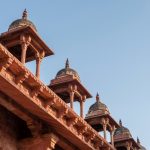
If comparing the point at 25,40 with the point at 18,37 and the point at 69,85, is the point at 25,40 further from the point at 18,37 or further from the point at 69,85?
the point at 69,85

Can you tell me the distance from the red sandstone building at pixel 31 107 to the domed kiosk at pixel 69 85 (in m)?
0.04

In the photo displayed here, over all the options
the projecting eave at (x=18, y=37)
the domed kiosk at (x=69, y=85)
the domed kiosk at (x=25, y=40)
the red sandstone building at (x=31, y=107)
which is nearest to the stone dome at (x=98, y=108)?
the domed kiosk at (x=69, y=85)

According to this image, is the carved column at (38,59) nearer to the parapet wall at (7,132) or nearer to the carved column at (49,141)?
the parapet wall at (7,132)

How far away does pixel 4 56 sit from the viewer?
10.4 m

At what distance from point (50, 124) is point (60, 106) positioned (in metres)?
0.64

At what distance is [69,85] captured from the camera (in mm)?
15383

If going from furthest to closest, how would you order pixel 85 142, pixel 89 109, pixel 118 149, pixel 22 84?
pixel 118 149 < pixel 89 109 < pixel 85 142 < pixel 22 84

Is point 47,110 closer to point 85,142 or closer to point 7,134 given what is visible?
point 7,134

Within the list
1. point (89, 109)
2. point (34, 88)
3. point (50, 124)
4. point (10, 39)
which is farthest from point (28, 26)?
point (89, 109)

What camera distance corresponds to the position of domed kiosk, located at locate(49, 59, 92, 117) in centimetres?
1532

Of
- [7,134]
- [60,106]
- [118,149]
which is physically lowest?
[7,134]

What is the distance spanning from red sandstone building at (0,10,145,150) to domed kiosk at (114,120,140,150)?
4.94 meters

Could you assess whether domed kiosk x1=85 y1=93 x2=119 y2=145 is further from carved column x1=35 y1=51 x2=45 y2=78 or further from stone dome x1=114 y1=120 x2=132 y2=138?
carved column x1=35 y1=51 x2=45 y2=78

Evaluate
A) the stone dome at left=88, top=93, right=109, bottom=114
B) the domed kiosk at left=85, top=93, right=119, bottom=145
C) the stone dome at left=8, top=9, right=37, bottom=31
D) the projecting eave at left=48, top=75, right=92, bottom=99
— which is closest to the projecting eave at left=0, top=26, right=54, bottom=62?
the stone dome at left=8, top=9, right=37, bottom=31
